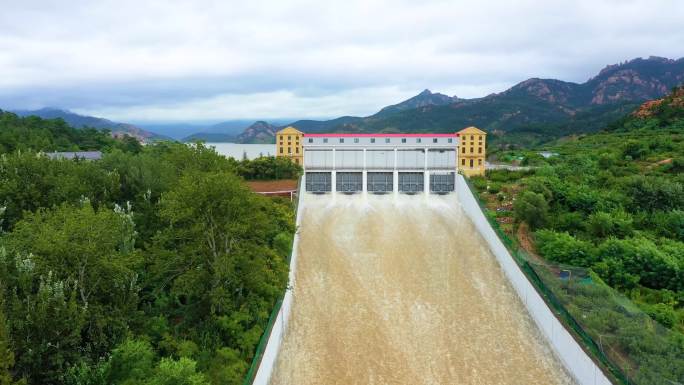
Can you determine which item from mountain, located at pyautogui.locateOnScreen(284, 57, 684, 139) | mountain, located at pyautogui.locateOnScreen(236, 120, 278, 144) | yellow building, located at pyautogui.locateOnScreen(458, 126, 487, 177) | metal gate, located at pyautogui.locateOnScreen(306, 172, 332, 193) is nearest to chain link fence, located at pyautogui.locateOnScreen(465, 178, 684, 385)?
yellow building, located at pyautogui.locateOnScreen(458, 126, 487, 177)

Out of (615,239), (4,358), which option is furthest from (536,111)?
(4,358)

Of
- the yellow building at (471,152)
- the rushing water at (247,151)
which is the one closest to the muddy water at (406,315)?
the yellow building at (471,152)

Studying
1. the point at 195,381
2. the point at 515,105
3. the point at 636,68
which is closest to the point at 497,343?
the point at 195,381

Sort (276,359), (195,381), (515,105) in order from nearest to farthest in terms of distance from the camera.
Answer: (195,381)
(276,359)
(515,105)

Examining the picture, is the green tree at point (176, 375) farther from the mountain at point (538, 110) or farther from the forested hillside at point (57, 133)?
the mountain at point (538, 110)

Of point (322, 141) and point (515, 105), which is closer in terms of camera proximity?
point (322, 141)

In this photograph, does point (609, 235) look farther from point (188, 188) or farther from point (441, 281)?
point (188, 188)

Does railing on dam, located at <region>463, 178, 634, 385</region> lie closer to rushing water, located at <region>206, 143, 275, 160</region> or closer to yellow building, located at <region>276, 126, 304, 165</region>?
yellow building, located at <region>276, 126, 304, 165</region>

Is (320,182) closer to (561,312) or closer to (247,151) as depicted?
(561,312)
